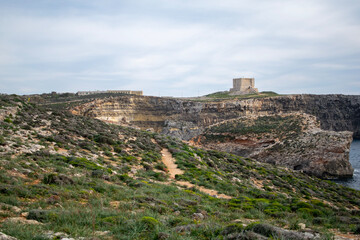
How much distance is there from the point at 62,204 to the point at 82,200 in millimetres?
928

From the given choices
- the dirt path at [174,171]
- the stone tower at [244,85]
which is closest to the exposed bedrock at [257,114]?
the stone tower at [244,85]

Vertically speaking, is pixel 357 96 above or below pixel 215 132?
above

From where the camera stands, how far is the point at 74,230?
5574 millimetres

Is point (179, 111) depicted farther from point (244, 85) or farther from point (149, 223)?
point (149, 223)

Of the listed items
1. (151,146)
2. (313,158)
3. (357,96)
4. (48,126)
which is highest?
(357,96)

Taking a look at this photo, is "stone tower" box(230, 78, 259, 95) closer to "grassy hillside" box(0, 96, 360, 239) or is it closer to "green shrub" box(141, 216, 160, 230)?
"grassy hillside" box(0, 96, 360, 239)

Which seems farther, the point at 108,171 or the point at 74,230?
the point at 108,171

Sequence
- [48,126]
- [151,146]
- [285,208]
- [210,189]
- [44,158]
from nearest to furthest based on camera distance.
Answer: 1. [285,208]
2. [44,158]
3. [210,189]
4. [48,126]
5. [151,146]

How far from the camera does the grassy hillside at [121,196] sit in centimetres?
596

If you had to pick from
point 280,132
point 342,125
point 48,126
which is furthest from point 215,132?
point 342,125

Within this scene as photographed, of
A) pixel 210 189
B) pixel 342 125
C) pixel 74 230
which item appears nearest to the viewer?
pixel 74 230

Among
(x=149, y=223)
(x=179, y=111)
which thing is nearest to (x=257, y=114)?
(x=179, y=111)

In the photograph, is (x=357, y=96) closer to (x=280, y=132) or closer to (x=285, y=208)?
(x=280, y=132)

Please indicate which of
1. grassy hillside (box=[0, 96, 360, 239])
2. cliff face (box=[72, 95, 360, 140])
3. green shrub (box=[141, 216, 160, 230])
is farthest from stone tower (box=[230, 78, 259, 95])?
green shrub (box=[141, 216, 160, 230])
